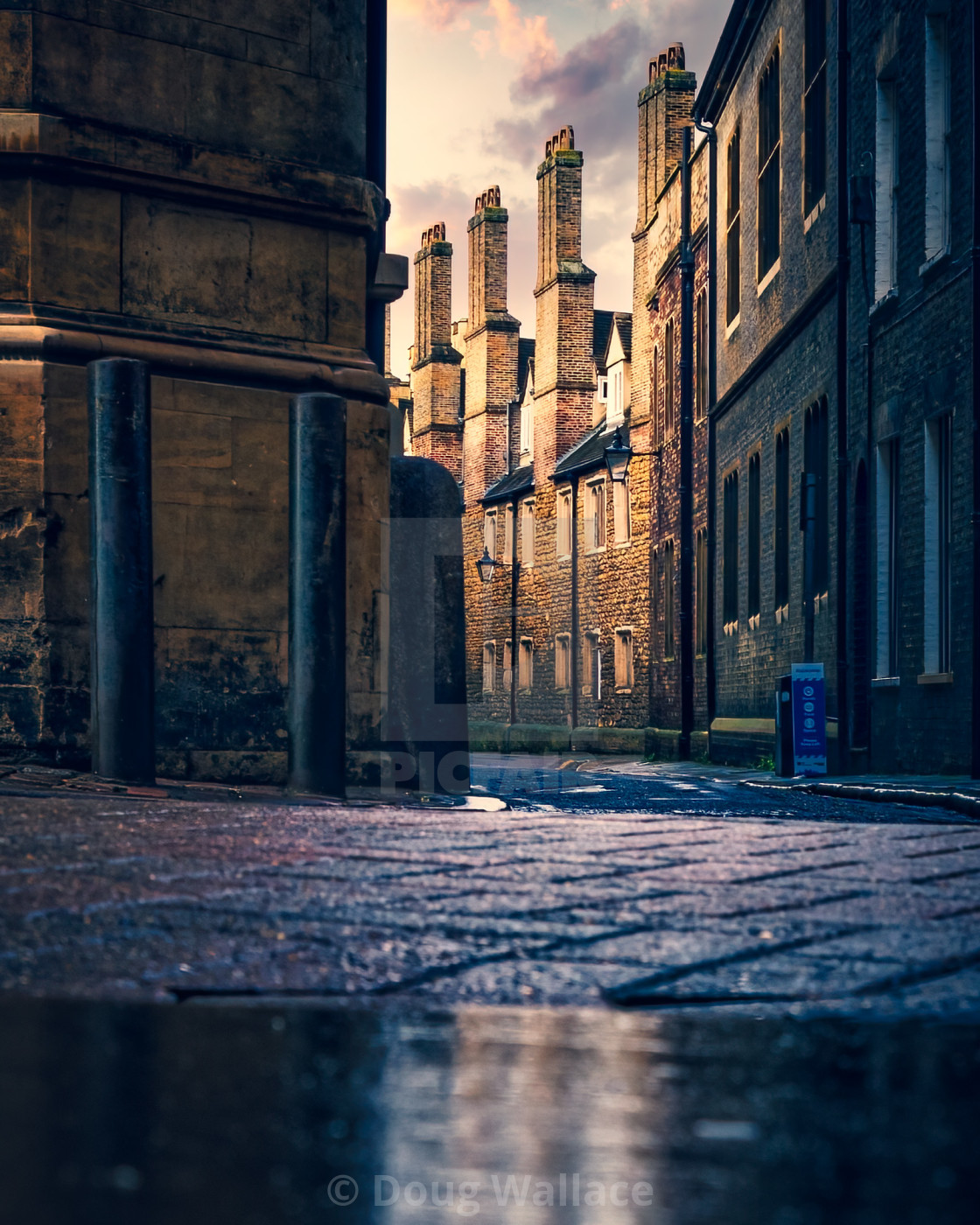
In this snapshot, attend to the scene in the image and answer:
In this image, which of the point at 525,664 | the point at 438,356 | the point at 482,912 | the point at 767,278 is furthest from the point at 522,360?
the point at 482,912

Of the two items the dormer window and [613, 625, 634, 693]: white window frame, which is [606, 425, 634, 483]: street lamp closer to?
[613, 625, 634, 693]: white window frame

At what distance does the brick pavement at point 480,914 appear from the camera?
3012 millimetres

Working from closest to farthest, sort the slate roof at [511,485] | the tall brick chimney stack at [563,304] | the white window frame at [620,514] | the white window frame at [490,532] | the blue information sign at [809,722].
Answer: the blue information sign at [809,722] < the white window frame at [620,514] < the tall brick chimney stack at [563,304] < the slate roof at [511,485] < the white window frame at [490,532]

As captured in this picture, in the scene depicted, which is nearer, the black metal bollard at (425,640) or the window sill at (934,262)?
the black metal bollard at (425,640)

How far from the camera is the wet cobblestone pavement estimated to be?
3002 millimetres

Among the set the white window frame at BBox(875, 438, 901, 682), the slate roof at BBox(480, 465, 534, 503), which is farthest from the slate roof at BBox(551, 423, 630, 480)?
the white window frame at BBox(875, 438, 901, 682)

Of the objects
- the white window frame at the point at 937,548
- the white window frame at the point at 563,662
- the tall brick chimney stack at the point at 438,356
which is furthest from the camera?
the tall brick chimney stack at the point at 438,356

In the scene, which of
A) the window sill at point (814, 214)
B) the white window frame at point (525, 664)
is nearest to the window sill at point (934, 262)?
the window sill at point (814, 214)

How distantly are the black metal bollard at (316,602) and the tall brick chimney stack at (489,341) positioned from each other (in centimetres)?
3465

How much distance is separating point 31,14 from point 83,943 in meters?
6.13

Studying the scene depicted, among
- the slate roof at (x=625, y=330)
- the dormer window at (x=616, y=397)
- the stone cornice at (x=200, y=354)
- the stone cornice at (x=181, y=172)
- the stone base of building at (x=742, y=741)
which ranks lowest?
the stone base of building at (x=742, y=741)

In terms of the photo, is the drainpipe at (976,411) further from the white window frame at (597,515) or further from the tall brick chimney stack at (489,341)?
the tall brick chimney stack at (489,341)

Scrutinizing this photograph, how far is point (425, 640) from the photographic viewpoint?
30.8 feet

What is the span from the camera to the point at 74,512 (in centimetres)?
777
